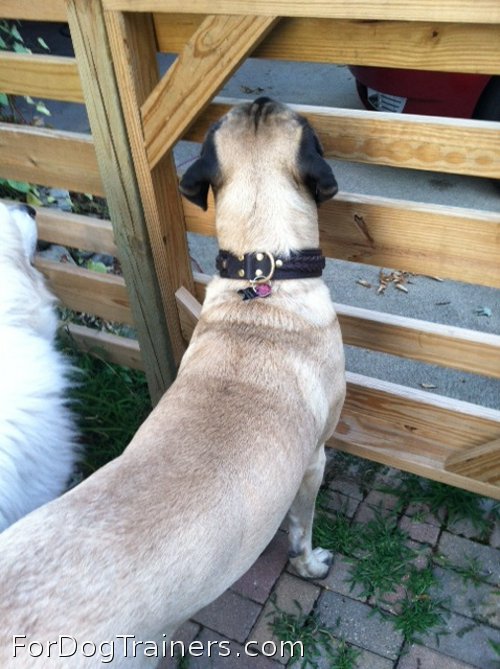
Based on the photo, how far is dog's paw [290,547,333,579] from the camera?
262 centimetres

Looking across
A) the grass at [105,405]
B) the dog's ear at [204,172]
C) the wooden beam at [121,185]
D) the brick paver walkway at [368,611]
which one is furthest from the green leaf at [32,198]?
the brick paver walkway at [368,611]

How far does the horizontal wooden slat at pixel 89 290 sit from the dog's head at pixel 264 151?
1282 mm

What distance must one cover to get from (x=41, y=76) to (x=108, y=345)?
152 centimetres

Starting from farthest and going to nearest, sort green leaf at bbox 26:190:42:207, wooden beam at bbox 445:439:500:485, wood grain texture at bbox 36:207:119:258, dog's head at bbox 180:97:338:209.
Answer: green leaf at bbox 26:190:42:207 → wood grain texture at bbox 36:207:119:258 → wooden beam at bbox 445:439:500:485 → dog's head at bbox 180:97:338:209

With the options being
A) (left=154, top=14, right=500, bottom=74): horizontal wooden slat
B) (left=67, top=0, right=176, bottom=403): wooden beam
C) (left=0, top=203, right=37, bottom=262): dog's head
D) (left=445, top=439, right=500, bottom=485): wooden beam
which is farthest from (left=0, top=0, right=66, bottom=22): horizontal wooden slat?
(left=445, top=439, right=500, bottom=485): wooden beam

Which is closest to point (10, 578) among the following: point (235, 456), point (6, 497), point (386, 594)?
point (235, 456)

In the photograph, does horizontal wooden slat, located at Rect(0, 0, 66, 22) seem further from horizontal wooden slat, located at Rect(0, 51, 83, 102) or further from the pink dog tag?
the pink dog tag

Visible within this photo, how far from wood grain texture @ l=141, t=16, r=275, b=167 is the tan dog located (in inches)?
6.2

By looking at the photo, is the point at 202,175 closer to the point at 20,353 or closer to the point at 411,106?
the point at 20,353

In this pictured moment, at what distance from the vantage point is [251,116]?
2.03 m

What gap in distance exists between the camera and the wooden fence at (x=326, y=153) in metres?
1.85

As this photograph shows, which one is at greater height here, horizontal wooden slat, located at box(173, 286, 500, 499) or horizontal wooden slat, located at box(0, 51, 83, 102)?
horizontal wooden slat, located at box(0, 51, 83, 102)

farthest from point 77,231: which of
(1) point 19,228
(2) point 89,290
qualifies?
(1) point 19,228

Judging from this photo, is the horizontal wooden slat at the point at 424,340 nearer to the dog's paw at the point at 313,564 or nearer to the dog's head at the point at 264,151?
the dog's head at the point at 264,151
